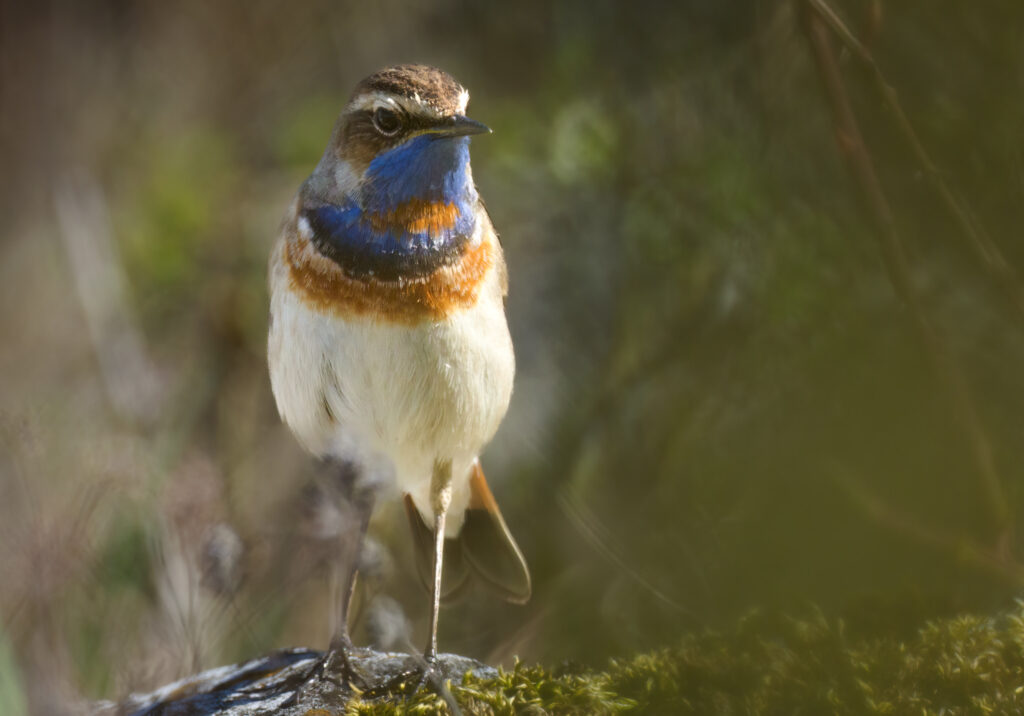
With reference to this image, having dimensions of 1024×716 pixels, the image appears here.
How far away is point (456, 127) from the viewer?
2676 millimetres

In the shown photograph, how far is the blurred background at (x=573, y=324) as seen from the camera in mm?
2432

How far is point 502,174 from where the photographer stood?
480 cm

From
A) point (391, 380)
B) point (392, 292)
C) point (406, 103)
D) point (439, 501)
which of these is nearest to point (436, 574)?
point (439, 501)

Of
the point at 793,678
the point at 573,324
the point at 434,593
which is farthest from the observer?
the point at 573,324

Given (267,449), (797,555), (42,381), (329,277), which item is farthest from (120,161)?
(797,555)

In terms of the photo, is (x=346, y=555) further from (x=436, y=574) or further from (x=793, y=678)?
(x=793, y=678)

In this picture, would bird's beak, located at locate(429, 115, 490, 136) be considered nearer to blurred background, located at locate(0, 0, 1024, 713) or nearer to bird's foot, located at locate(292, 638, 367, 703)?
blurred background, located at locate(0, 0, 1024, 713)

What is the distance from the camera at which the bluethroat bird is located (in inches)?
109

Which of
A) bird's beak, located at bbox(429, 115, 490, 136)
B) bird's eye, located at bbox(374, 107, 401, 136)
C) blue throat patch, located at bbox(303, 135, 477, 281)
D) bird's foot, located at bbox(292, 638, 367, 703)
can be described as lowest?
bird's foot, located at bbox(292, 638, 367, 703)

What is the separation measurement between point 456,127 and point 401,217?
0.29 metres

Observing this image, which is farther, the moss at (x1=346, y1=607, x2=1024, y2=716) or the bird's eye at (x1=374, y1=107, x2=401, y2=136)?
the bird's eye at (x1=374, y1=107, x2=401, y2=136)

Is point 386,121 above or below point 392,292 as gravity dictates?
above

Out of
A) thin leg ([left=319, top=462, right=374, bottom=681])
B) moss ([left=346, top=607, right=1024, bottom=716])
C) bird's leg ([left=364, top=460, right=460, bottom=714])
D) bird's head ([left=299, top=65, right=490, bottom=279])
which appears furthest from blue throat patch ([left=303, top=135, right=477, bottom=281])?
moss ([left=346, top=607, right=1024, bottom=716])

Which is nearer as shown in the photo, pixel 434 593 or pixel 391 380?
pixel 391 380
